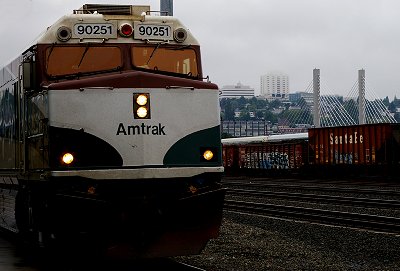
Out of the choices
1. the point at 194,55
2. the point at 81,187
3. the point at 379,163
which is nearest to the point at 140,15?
the point at 194,55

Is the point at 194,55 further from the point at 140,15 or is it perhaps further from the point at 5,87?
the point at 5,87

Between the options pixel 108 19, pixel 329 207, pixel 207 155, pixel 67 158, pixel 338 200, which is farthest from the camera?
pixel 338 200

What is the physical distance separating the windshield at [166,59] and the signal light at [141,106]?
86cm

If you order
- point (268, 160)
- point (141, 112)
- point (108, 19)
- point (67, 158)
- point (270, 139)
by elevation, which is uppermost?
point (108, 19)

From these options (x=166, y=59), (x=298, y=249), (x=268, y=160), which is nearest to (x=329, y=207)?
(x=298, y=249)

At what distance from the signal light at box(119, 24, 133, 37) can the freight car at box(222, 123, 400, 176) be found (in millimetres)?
29313

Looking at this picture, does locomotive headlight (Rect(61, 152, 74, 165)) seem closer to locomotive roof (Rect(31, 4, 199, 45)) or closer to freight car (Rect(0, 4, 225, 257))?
freight car (Rect(0, 4, 225, 257))

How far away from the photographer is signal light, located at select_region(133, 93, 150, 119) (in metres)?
9.89

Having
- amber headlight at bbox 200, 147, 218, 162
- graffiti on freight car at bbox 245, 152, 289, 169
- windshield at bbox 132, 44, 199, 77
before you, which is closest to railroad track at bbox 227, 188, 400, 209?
windshield at bbox 132, 44, 199, 77

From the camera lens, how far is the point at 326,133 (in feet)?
143

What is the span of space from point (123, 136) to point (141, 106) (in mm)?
454

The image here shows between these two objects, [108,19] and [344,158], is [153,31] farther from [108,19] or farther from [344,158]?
[344,158]

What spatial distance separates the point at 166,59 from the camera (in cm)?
1085

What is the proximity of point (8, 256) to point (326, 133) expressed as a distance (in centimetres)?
3277
